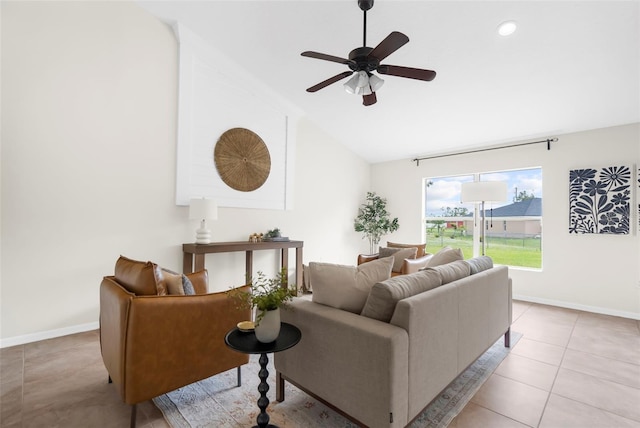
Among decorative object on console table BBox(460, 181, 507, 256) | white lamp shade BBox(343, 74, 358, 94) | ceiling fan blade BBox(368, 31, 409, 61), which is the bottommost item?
decorative object on console table BBox(460, 181, 507, 256)

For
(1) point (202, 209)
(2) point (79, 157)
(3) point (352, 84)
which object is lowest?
(1) point (202, 209)

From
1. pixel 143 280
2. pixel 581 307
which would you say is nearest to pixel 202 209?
pixel 143 280

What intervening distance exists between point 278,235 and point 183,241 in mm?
1313

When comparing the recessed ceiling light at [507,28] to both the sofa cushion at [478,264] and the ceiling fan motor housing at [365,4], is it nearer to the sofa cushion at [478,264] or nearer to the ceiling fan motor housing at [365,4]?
the ceiling fan motor housing at [365,4]

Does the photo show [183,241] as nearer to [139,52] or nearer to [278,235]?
[278,235]

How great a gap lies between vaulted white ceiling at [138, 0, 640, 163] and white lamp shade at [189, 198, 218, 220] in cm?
194

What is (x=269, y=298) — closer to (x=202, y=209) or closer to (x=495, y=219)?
(x=202, y=209)

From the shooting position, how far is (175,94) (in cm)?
359

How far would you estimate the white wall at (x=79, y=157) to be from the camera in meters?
2.68

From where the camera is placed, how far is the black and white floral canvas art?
3719mm

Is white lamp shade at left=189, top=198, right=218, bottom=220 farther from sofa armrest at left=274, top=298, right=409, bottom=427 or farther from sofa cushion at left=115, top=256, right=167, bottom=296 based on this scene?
sofa armrest at left=274, top=298, right=409, bottom=427

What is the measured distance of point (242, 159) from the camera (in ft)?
13.8

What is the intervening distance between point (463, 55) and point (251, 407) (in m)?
3.68

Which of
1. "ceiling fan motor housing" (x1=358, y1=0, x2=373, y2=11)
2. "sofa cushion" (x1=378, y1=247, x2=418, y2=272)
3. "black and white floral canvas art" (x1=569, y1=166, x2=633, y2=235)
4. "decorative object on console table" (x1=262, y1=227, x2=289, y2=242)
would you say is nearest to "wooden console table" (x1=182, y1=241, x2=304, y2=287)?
"decorative object on console table" (x1=262, y1=227, x2=289, y2=242)
